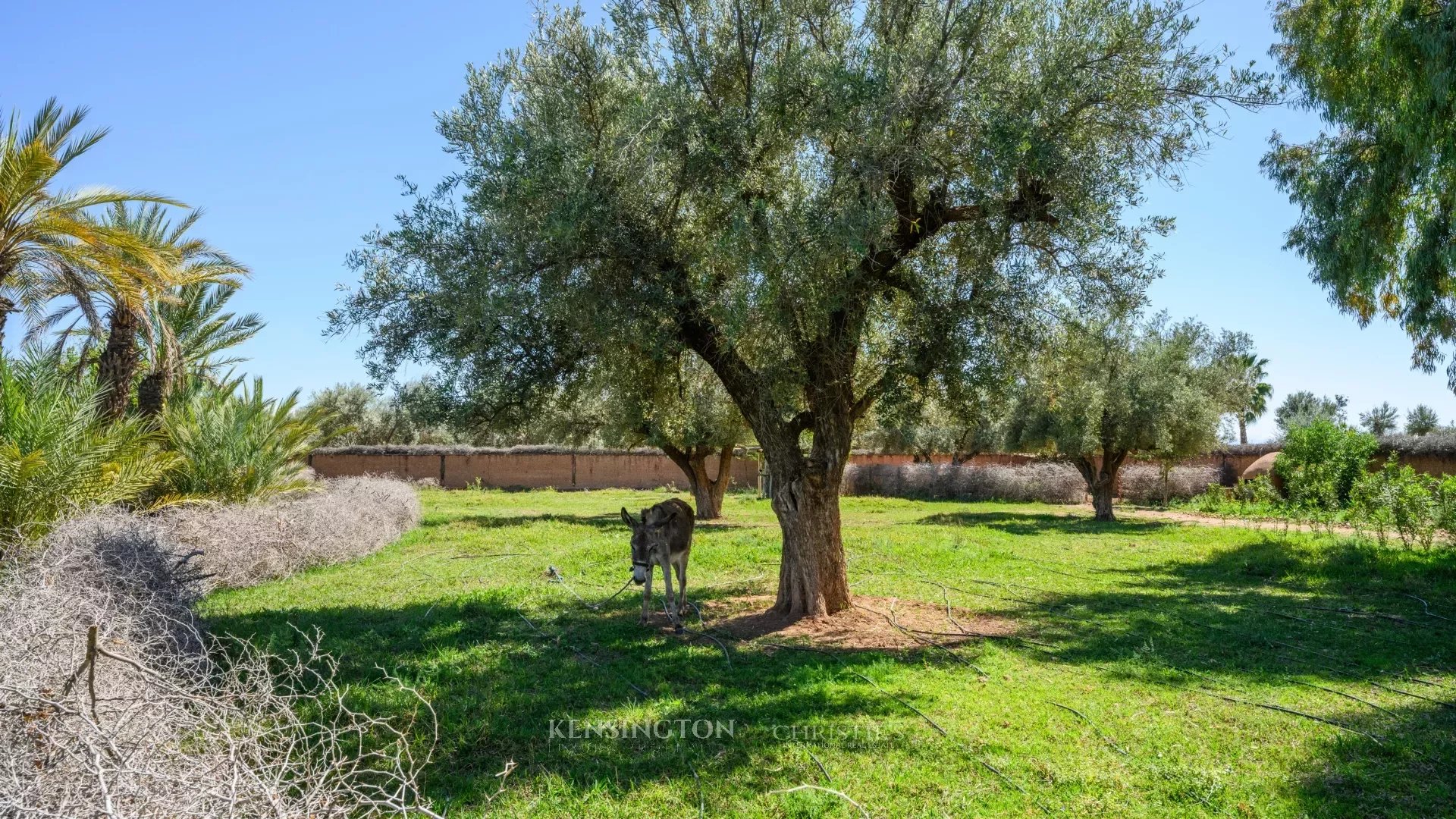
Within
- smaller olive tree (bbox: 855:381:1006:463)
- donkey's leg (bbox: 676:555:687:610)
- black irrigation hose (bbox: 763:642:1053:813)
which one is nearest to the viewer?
black irrigation hose (bbox: 763:642:1053:813)

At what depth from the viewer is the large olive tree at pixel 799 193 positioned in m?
8.24

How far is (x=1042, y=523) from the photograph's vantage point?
83.2 feet

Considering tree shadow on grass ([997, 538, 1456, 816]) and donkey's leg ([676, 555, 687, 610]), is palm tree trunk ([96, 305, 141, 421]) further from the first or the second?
tree shadow on grass ([997, 538, 1456, 816])

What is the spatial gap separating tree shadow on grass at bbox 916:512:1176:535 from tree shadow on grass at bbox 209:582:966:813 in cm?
1570

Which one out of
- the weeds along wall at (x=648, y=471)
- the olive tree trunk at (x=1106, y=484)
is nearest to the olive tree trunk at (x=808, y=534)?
the olive tree trunk at (x=1106, y=484)

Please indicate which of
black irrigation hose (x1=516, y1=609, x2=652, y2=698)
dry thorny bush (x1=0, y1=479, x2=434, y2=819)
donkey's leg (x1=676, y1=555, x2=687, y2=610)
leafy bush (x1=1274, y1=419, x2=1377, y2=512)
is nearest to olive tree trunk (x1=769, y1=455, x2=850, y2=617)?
donkey's leg (x1=676, y1=555, x2=687, y2=610)

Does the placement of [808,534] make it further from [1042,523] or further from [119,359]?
[1042,523]

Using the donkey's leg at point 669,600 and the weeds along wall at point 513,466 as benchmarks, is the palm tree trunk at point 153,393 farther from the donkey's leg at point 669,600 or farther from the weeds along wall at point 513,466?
the weeds along wall at point 513,466

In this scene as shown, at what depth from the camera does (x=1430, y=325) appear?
12.4 metres

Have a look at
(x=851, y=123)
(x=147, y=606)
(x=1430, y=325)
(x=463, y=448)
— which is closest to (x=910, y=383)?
(x=851, y=123)

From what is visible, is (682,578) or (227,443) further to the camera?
(227,443)

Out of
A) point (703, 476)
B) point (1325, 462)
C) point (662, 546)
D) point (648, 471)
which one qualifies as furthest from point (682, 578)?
point (648, 471)

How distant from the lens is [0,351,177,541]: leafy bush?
9609 millimetres

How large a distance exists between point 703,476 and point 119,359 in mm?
16061
